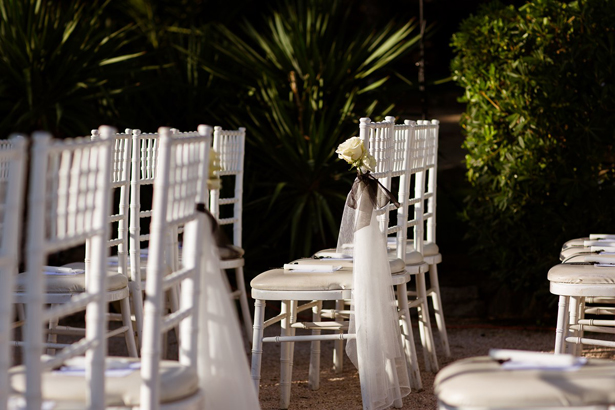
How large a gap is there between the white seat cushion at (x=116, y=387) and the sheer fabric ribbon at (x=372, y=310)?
50.5 inches

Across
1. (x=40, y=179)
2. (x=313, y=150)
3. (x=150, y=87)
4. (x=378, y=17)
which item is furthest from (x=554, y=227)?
(x=378, y=17)

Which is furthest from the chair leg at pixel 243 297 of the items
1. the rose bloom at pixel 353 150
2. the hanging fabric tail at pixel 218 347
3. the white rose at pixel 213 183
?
the hanging fabric tail at pixel 218 347

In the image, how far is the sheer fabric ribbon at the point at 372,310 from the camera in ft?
11.0

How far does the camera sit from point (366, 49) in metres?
6.24

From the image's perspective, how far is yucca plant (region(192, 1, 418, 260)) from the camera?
19.2 feet

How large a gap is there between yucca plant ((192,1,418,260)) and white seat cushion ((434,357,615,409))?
3.59 meters

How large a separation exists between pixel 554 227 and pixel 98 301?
3.46 metres

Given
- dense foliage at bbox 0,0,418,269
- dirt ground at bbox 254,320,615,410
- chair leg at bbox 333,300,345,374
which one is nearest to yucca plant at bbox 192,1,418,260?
dense foliage at bbox 0,0,418,269

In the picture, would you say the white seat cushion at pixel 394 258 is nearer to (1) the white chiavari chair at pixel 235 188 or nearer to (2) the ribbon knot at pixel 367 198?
(2) the ribbon knot at pixel 367 198

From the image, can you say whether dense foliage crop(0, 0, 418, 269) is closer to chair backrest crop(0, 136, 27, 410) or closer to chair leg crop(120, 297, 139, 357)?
chair leg crop(120, 297, 139, 357)

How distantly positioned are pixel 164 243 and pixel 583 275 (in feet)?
5.72

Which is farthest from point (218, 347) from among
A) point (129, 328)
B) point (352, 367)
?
point (352, 367)

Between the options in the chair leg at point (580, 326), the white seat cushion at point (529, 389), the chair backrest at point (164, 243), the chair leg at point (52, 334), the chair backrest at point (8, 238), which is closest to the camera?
the chair backrest at point (8, 238)

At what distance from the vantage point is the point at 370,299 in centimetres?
335
